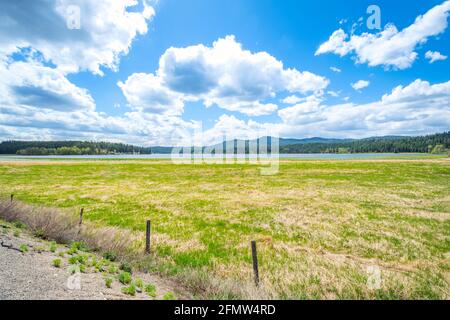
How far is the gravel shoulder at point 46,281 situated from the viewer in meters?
5.77

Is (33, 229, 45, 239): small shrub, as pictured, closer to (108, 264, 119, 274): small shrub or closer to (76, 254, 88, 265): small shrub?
(76, 254, 88, 265): small shrub

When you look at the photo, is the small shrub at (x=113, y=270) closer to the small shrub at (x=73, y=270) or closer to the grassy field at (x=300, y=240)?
the small shrub at (x=73, y=270)

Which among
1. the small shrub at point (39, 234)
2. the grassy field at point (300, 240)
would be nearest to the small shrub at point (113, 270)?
the grassy field at point (300, 240)

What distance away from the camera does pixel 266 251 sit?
12.1 meters

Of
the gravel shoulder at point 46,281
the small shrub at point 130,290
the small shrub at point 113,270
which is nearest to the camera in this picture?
the gravel shoulder at point 46,281

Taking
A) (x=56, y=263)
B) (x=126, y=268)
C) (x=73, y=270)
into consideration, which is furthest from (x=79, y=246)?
(x=126, y=268)

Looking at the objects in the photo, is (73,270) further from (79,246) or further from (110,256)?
(79,246)

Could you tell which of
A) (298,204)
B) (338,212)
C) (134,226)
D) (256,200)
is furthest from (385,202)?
(134,226)

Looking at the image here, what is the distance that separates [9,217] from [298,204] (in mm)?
22509

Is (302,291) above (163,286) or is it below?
below

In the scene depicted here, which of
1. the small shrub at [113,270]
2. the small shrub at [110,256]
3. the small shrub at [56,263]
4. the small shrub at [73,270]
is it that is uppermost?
the small shrub at [56,263]

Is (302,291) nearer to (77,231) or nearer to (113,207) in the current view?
(77,231)

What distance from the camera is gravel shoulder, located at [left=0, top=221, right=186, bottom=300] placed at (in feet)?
18.9

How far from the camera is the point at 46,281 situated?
6.36 meters
